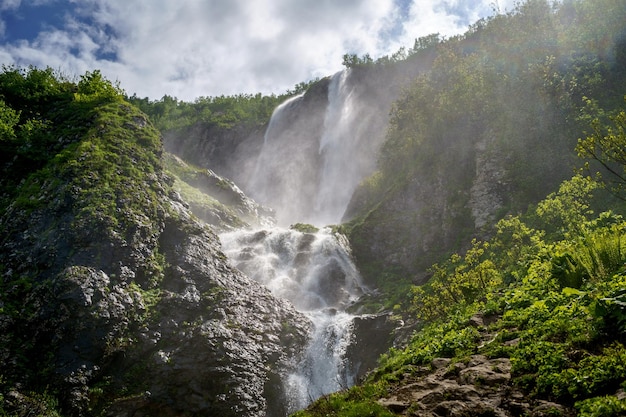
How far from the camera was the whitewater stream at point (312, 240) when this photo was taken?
2070 cm

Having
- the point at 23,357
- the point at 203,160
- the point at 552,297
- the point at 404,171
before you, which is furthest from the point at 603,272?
the point at 203,160

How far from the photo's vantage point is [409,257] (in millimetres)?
30625

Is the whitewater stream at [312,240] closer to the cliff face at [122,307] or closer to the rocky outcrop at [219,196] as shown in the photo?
the cliff face at [122,307]

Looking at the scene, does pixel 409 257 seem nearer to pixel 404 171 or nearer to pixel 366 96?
pixel 404 171

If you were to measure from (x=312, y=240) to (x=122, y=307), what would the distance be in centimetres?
1814

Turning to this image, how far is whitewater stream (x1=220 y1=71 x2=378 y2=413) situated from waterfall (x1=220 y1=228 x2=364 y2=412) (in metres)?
0.05

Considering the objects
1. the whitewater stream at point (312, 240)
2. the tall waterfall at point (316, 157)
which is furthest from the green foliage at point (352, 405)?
the tall waterfall at point (316, 157)

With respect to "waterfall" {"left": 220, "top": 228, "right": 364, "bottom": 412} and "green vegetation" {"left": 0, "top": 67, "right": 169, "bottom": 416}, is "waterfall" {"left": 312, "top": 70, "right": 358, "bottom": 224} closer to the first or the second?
"waterfall" {"left": 220, "top": 228, "right": 364, "bottom": 412}

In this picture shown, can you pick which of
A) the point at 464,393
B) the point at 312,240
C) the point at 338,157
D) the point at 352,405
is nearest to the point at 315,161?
the point at 338,157

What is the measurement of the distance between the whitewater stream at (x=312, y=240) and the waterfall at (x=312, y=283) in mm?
52

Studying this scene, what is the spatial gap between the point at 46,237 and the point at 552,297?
2025cm

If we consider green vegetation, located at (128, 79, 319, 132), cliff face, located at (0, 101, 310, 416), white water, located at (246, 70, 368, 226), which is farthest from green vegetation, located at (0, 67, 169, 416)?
green vegetation, located at (128, 79, 319, 132)

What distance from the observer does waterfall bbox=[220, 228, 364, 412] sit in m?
19.8

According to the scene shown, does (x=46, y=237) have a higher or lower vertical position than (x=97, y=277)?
higher
